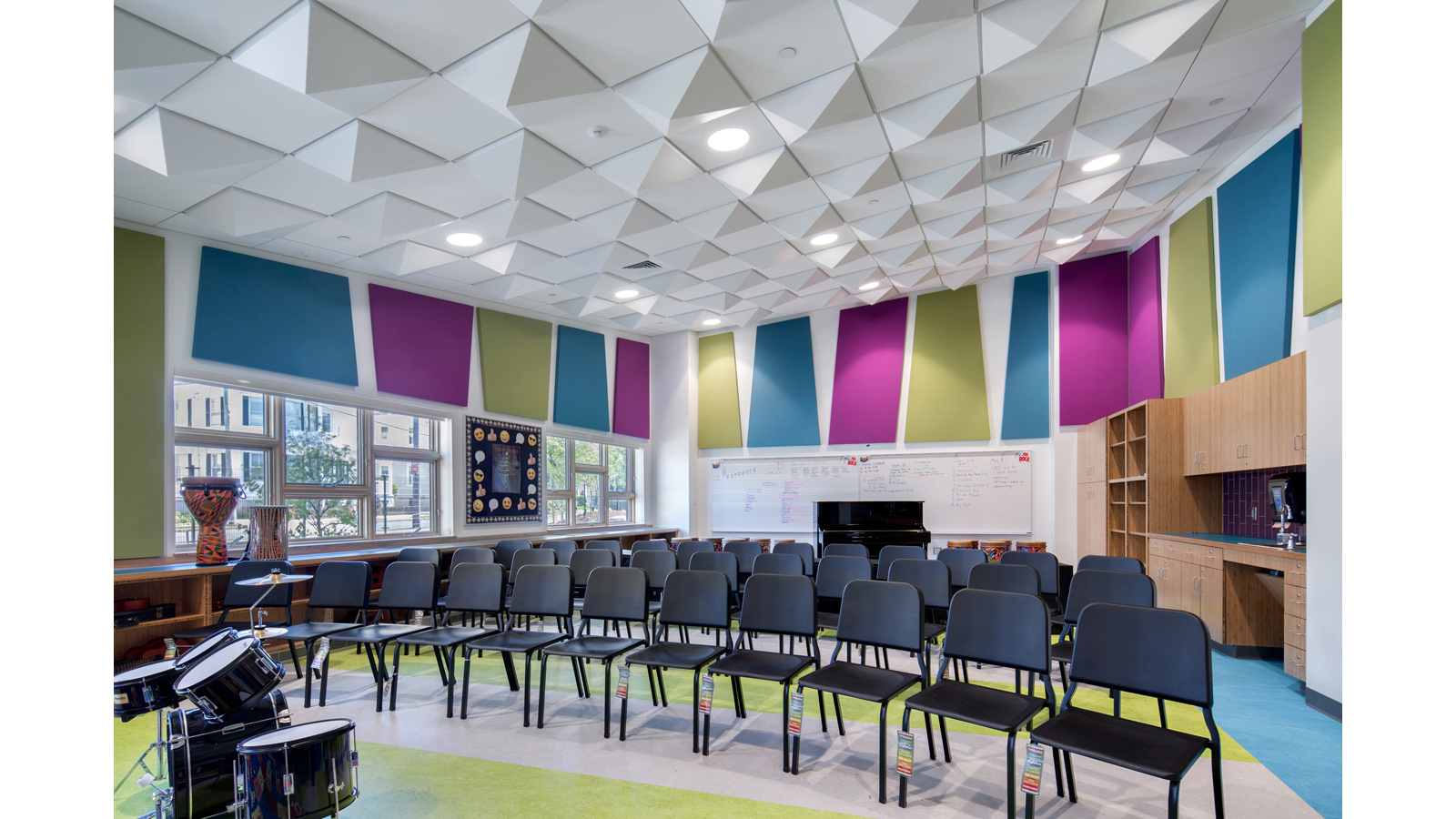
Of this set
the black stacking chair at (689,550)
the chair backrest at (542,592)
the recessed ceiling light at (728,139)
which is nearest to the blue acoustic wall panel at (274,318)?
the chair backrest at (542,592)

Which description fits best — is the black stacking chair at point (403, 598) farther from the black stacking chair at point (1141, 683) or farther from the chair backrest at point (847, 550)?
the black stacking chair at point (1141, 683)

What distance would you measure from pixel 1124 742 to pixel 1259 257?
5.25 meters

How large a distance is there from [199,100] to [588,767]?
171 inches

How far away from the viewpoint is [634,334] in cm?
1105

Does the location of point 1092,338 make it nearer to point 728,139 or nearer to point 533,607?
point 728,139

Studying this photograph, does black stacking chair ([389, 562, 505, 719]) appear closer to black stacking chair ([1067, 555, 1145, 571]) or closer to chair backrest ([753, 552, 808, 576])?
chair backrest ([753, 552, 808, 576])

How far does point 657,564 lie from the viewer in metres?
5.86

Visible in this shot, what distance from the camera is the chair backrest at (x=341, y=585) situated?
496 cm

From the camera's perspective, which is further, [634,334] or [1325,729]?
[634,334]

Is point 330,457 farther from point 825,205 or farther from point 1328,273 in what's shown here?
point 1328,273

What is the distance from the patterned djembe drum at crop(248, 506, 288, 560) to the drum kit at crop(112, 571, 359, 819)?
10.0ft

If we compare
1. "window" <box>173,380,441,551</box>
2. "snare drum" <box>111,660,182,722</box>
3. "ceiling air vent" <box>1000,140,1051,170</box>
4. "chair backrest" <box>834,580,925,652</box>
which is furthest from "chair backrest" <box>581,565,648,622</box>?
"ceiling air vent" <box>1000,140,1051,170</box>

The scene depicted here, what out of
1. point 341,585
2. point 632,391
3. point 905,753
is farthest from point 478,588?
point 632,391

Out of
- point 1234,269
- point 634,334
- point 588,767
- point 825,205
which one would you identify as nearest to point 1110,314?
point 1234,269
